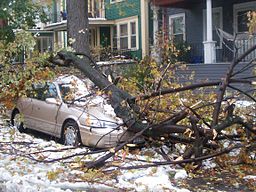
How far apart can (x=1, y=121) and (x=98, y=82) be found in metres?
3.81

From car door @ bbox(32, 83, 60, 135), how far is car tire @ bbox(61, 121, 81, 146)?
460mm

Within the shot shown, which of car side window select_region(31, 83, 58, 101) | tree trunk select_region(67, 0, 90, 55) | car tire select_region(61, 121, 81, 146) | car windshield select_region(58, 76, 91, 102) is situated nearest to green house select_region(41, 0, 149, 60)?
tree trunk select_region(67, 0, 90, 55)

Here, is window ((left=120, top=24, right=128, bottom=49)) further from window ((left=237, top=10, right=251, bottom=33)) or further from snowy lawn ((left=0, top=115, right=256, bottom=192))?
snowy lawn ((left=0, top=115, right=256, bottom=192))

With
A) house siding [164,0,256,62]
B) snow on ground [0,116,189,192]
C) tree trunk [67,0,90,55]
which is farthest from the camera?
house siding [164,0,256,62]

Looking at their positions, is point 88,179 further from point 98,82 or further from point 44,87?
point 44,87

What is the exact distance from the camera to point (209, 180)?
6.59 meters

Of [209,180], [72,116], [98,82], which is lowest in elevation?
[209,180]

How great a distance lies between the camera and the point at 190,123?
268 inches

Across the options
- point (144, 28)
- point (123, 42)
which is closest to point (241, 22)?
point (144, 28)

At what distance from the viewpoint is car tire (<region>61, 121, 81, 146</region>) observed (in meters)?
9.24

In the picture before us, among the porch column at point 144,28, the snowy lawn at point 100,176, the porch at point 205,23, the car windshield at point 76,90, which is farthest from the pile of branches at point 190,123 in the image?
the porch column at point 144,28

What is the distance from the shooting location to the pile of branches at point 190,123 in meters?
6.40

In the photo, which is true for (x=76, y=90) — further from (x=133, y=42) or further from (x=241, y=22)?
(x=133, y=42)

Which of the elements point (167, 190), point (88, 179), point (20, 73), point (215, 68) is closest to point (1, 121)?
point (20, 73)
